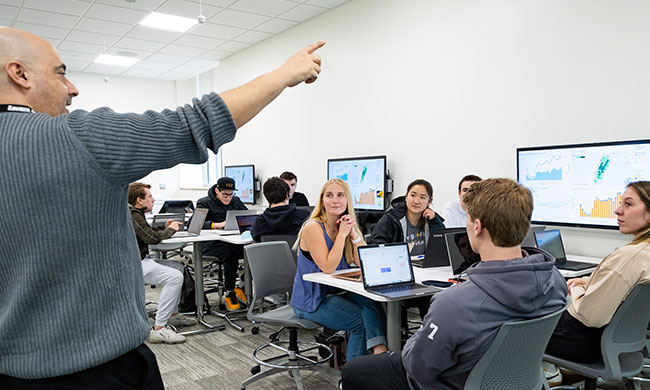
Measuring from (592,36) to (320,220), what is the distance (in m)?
2.48

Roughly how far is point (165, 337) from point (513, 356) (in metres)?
3.08

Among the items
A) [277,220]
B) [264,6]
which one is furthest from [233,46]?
[277,220]

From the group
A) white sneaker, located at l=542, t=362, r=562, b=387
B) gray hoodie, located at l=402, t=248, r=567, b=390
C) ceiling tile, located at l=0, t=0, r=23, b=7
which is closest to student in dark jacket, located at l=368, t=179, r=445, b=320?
white sneaker, located at l=542, t=362, r=562, b=387

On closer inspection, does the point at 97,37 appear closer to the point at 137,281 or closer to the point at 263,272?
the point at 263,272

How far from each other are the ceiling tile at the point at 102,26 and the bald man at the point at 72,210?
6183mm

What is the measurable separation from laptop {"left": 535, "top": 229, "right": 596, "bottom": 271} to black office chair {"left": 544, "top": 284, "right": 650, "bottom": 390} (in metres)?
0.84

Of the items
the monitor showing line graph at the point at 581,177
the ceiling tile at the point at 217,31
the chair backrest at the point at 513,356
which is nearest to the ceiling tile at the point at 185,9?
the ceiling tile at the point at 217,31

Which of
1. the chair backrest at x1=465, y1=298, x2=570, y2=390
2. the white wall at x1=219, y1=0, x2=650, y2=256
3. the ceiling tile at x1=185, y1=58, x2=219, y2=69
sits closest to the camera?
the chair backrest at x1=465, y1=298, x2=570, y2=390

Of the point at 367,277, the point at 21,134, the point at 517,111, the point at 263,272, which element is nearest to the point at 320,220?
the point at 263,272

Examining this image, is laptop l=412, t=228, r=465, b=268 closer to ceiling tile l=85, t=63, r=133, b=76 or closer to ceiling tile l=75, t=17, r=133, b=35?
ceiling tile l=75, t=17, r=133, b=35

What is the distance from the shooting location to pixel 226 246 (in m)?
5.16

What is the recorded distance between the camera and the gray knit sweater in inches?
31.8

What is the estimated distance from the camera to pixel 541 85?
395cm

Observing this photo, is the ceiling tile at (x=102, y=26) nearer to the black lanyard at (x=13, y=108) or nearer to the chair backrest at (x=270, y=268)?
the chair backrest at (x=270, y=268)
